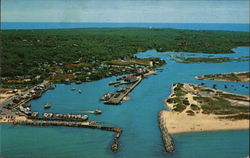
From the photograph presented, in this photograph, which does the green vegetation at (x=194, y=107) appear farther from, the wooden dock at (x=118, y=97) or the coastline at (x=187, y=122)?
the wooden dock at (x=118, y=97)

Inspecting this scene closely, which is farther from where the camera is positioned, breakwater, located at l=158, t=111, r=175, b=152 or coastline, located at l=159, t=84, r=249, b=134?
breakwater, located at l=158, t=111, r=175, b=152

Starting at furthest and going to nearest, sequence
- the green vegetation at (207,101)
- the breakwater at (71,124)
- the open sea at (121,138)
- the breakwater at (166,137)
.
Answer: the breakwater at (71,124) < the breakwater at (166,137) < the open sea at (121,138) < the green vegetation at (207,101)

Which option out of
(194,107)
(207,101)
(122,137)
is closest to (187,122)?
(194,107)

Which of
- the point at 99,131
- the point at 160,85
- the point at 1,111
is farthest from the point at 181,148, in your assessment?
the point at 1,111

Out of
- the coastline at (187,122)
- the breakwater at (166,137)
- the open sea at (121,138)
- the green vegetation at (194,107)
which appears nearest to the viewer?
the open sea at (121,138)

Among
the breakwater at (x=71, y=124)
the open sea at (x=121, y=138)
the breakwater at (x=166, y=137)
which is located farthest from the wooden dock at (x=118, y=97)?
the breakwater at (x=166, y=137)

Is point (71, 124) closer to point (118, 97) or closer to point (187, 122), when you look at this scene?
point (118, 97)

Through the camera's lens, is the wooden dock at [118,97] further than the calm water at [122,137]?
Yes

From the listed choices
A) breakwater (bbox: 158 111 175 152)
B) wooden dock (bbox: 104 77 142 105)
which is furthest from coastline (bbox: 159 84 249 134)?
wooden dock (bbox: 104 77 142 105)

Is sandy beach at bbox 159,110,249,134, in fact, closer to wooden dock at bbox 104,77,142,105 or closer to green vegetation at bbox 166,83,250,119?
green vegetation at bbox 166,83,250,119

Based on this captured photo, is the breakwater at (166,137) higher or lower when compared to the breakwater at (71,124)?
higher

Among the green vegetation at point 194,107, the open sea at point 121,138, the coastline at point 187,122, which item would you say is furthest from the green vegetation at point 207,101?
the open sea at point 121,138

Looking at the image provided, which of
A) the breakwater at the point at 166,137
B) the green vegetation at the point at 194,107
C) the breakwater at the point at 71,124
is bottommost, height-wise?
the breakwater at the point at 71,124
